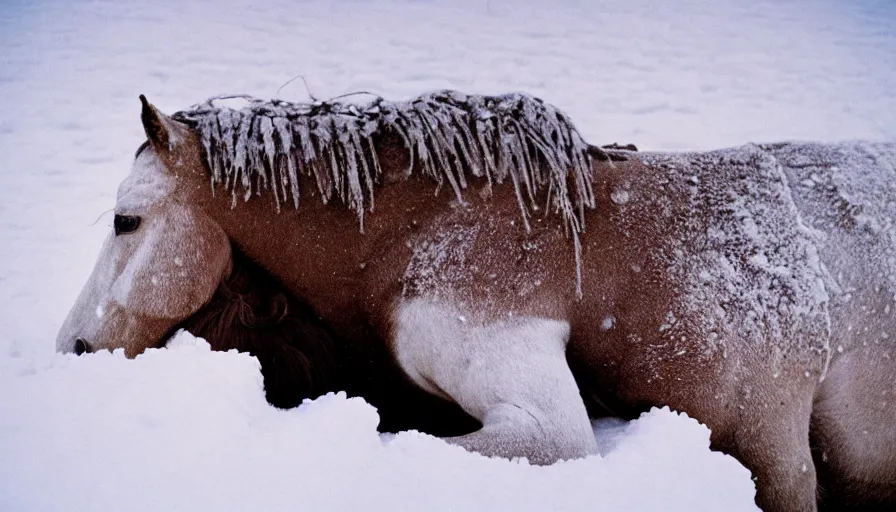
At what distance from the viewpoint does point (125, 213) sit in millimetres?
1983

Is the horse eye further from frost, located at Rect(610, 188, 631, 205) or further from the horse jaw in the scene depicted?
frost, located at Rect(610, 188, 631, 205)

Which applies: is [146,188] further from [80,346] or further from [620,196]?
[620,196]

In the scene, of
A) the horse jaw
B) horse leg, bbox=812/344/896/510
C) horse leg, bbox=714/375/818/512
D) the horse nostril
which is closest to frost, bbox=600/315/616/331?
horse leg, bbox=714/375/818/512

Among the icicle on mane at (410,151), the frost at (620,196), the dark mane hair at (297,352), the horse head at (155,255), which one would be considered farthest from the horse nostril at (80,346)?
the frost at (620,196)

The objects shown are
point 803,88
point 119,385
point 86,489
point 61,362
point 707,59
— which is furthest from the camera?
point 707,59

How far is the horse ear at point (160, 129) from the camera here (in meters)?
1.91

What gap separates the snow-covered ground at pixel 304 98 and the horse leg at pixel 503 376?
79 mm

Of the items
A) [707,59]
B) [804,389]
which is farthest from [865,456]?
[707,59]

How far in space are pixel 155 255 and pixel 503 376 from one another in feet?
3.49

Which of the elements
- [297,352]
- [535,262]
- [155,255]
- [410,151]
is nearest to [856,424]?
[535,262]

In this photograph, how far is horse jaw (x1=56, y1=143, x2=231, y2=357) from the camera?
77.9 inches

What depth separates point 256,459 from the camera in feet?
5.06

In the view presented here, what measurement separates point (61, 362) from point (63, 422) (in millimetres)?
345

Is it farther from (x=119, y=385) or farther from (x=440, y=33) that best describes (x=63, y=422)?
(x=440, y=33)
